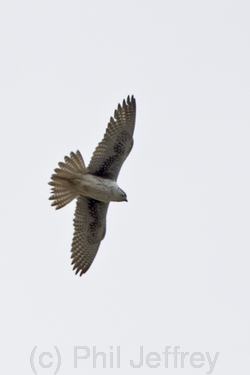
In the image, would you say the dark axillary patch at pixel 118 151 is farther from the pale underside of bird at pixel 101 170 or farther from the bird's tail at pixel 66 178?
the bird's tail at pixel 66 178

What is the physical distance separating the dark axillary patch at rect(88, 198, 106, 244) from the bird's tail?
0.82m

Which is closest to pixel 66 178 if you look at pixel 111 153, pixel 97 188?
pixel 97 188

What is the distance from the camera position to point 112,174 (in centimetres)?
1466

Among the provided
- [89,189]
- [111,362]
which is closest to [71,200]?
[89,189]

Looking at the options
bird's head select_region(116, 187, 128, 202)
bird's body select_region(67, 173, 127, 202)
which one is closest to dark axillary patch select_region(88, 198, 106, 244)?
bird's body select_region(67, 173, 127, 202)

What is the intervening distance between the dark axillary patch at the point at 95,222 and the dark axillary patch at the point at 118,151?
889 millimetres

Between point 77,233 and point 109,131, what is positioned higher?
point 109,131

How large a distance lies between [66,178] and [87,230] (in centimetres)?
174

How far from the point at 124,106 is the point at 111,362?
4932 mm

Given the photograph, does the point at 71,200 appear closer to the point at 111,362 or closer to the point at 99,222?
the point at 99,222

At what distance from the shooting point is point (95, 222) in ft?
50.8

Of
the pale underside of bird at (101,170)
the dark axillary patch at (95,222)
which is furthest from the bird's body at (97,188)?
the dark axillary patch at (95,222)

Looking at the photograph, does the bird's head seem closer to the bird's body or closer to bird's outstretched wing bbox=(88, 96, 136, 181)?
the bird's body

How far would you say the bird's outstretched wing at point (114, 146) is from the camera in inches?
571
